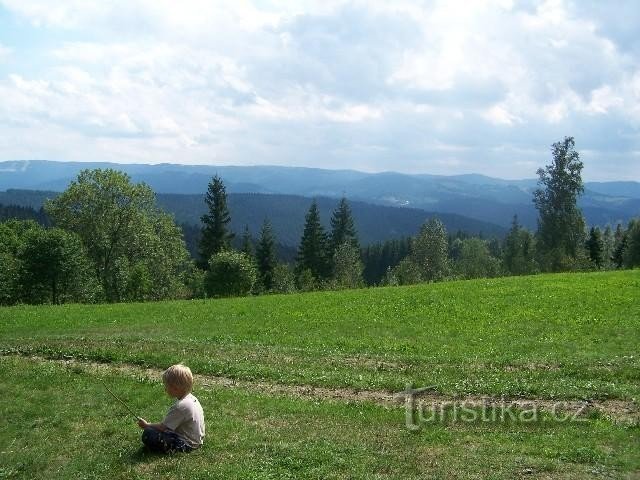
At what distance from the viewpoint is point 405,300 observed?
1284 inches

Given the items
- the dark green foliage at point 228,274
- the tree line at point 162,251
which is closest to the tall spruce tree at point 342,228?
the tree line at point 162,251

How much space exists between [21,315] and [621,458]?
108 feet

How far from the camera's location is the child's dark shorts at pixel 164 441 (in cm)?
1063

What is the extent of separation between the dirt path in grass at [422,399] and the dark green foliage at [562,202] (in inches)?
2520

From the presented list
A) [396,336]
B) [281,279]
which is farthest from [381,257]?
[396,336]

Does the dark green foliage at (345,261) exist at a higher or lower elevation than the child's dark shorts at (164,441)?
lower

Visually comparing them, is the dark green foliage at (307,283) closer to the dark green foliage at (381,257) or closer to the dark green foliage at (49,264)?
the dark green foliage at (49,264)

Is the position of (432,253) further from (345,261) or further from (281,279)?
(281,279)

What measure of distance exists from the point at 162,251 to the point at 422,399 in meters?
67.9

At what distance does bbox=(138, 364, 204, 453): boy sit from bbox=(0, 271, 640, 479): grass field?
0.31 m

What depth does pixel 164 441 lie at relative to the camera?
10.6m

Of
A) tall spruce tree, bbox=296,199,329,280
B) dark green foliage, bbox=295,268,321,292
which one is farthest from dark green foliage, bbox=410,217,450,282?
dark green foliage, bbox=295,268,321,292

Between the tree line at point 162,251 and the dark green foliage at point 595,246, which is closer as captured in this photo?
the tree line at point 162,251

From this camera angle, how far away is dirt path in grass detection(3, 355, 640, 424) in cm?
1312
